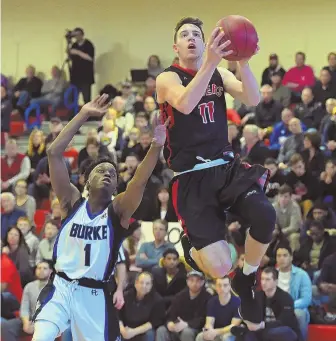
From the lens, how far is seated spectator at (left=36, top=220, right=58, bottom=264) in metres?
11.8

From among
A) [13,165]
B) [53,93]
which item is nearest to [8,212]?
[13,165]

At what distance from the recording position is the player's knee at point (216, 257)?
6.50 meters

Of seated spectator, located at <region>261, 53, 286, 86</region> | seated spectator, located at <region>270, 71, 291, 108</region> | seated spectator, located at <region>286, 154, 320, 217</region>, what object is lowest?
seated spectator, located at <region>286, 154, 320, 217</region>

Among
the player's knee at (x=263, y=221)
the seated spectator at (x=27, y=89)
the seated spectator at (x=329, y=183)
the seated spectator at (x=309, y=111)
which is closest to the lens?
the player's knee at (x=263, y=221)

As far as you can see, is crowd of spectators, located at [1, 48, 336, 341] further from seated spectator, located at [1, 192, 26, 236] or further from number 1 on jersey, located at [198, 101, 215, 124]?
number 1 on jersey, located at [198, 101, 215, 124]

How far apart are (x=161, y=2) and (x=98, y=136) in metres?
4.81

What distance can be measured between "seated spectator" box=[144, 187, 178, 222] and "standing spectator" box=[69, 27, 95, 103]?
6041mm

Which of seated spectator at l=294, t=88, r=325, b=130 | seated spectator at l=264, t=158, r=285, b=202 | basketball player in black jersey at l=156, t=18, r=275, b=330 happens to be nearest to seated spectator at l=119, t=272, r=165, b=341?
seated spectator at l=264, t=158, r=285, b=202

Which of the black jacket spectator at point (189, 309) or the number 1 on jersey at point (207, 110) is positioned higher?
the number 1 on jersey at point (207, 110)

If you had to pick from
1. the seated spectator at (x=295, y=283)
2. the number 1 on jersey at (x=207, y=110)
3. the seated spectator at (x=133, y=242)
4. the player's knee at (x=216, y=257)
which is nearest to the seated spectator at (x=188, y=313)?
A: the seated spectator at (x=295, y=283)

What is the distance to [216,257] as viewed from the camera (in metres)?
6.51

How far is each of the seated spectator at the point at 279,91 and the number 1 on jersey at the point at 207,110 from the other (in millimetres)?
8701

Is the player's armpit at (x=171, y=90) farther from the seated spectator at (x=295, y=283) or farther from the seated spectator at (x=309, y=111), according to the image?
the seated spectator at (x=309, y=111)

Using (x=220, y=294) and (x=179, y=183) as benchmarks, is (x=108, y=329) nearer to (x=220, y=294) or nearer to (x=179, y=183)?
(x=179, y=183)
